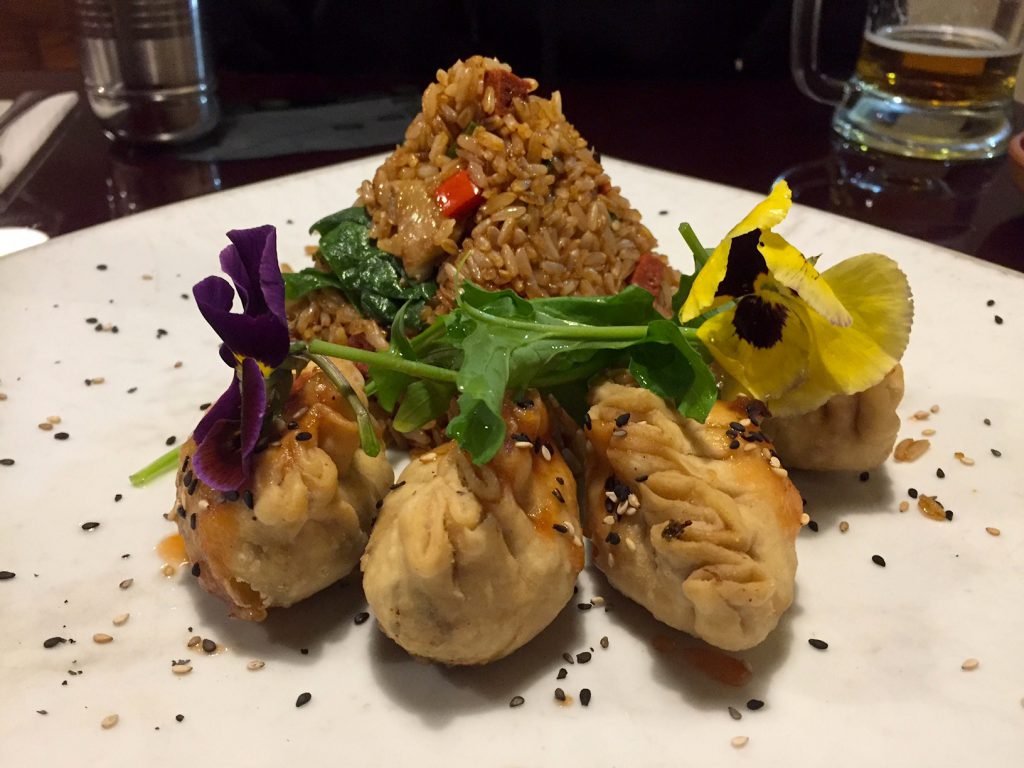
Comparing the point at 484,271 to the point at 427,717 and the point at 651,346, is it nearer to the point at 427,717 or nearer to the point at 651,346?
the point at 651,346

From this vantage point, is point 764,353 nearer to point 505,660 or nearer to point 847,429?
point 847,429

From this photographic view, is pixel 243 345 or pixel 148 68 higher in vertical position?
pixel 243 345

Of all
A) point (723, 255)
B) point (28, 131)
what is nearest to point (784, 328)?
point (723, 255)

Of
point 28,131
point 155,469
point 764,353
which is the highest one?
point 764,353

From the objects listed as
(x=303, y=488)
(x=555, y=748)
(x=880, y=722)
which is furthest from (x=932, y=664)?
(x=303, y=488)

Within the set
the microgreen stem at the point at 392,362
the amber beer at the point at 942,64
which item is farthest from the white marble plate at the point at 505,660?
the amber beer at the point at 942,64

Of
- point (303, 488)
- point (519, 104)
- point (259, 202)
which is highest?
point (519, 104)
